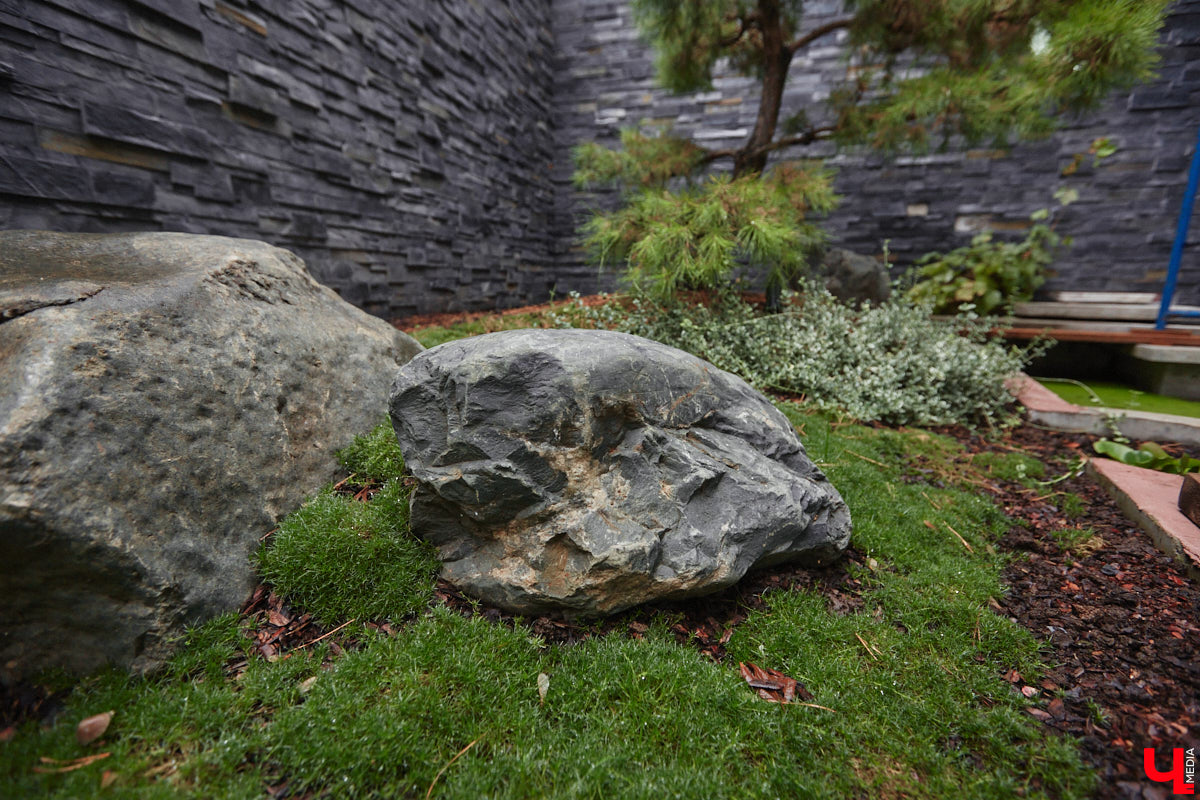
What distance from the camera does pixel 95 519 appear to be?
1395 millimetres

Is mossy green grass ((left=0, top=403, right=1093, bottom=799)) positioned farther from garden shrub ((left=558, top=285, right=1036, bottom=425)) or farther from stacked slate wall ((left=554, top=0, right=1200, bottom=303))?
stacked slate wall ((left=554, top=0, right=1200, bottom=303))

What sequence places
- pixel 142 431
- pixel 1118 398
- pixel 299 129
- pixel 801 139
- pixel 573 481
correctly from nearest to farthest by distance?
1. pixel 142 431
2. pixel 573 481
3. pixel 299 129
4. pixel 1118 398
5. pixel 801 139

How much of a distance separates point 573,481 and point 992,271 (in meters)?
6.31

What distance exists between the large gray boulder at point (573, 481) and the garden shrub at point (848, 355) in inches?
79.6

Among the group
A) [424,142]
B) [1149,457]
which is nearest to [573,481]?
[1149,457]

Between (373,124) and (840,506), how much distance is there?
195 inches

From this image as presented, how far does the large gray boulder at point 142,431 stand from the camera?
1.36m

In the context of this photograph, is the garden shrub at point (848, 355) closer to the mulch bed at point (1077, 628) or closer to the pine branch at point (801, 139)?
the mulch bed at point (1077, 628)

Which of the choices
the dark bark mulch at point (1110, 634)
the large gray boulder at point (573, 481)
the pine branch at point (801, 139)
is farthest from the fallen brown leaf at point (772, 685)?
the pine branch at point (801, 139)

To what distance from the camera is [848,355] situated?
3.97 m

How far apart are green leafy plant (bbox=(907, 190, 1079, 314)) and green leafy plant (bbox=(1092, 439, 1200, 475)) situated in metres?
2.57

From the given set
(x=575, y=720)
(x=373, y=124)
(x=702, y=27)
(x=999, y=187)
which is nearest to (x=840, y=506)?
(x=575, y=720)

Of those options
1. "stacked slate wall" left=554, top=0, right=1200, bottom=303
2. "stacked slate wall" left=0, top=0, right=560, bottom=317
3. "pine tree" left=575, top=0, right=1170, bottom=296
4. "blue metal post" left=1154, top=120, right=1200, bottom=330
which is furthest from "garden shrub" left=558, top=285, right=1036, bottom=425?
"stacked slate wall" left=554, top=0, right=1200, bottom=303

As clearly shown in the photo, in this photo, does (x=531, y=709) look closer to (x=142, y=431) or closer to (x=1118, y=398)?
(x=142, y=431)
